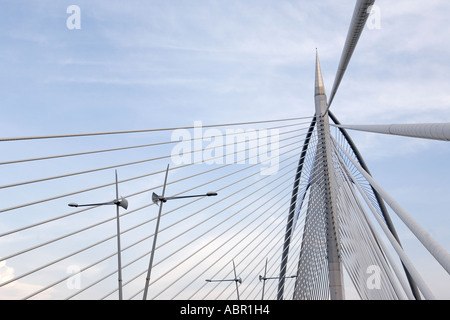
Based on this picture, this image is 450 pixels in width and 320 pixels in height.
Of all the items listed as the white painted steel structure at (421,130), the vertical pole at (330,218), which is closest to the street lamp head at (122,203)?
the white painted steel structure at (421,130)

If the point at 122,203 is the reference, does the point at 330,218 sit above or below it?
below

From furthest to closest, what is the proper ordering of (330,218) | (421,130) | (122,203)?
(330,218), (122,203), (421,130)

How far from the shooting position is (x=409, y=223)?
12008 mm

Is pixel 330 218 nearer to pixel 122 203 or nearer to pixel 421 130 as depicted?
pixel 122 203

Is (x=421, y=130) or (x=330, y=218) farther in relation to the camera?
(x=330, y=218)

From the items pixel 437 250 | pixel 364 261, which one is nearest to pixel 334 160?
pixel 364 261

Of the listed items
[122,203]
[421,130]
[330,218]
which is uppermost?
[421,130]

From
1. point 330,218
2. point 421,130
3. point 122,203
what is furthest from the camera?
point 330,218

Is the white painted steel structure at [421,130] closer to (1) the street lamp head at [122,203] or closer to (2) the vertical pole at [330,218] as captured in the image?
(1) the street lamp head at [122,203]

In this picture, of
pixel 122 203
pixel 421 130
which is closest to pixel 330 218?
pixel 122 203

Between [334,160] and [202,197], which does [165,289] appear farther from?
[334,160]

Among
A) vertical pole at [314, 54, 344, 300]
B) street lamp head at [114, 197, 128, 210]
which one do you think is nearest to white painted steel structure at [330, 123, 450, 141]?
street lamp head at [114, 197, 128, 210]

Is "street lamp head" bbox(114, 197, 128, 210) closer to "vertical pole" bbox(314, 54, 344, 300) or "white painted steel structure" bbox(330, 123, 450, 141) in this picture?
"white painted steel structure" bbox(330, 123, 450, 141)

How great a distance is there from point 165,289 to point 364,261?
9595 millimetres
